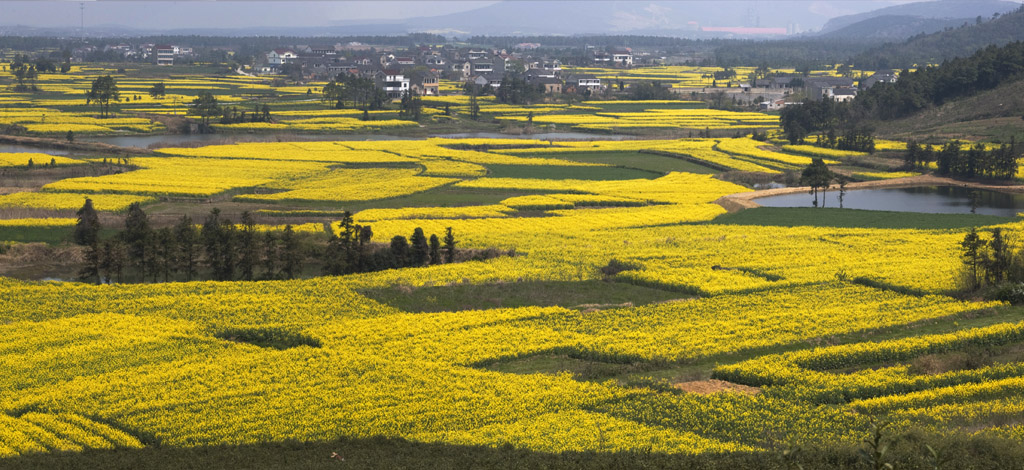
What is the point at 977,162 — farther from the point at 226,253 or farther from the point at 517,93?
the point at 517,93

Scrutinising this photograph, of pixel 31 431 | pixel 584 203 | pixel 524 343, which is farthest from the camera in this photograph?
pixel 584 203

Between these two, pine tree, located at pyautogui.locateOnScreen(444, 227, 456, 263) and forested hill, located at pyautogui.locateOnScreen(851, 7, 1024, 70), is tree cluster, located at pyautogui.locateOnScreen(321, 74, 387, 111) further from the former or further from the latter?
forested hill, located at pyautogui.locateOnScreen(851, 7, 1024, 70)

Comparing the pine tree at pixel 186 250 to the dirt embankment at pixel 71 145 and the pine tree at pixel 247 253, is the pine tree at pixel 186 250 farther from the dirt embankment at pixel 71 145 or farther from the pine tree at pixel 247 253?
the dirt embankment at pixel 71 145

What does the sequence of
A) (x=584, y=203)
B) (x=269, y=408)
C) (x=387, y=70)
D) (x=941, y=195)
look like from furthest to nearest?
1. (x=387, y=70)
2. (x=941, y=195)
3. (x=584, y=203)
4. (x=269, y=408)

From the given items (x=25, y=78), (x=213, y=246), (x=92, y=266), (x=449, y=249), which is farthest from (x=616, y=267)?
(x=25, y=78)

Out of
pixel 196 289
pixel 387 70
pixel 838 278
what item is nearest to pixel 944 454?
pixel 838 278

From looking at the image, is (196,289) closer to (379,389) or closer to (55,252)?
(55,252)

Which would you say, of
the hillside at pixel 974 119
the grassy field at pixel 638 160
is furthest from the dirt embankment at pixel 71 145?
the hillside at pixel 974 119
